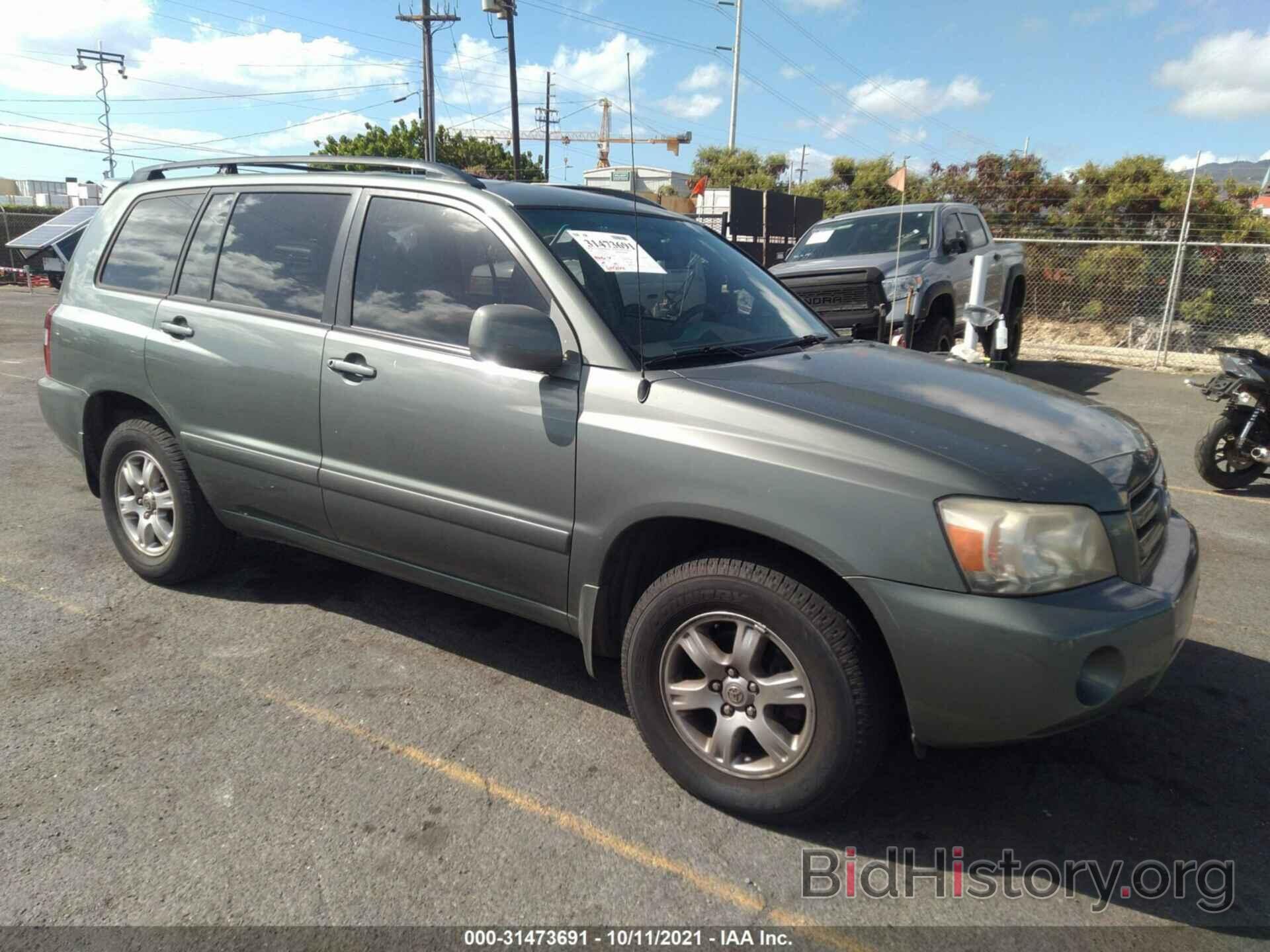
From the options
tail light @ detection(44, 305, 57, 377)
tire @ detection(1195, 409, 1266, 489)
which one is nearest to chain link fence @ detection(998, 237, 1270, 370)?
tire @ detection(1195, 409, 1266, 489)

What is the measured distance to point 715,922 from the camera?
2285mm

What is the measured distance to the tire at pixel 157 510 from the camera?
402 centimetres

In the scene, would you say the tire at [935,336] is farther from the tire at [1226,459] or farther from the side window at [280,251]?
the side window at [280,251]

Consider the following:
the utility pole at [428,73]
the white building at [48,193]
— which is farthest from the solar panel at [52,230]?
the white building at [48,193]

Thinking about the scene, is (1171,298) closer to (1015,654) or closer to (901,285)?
(901,285)

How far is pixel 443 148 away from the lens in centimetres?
4053

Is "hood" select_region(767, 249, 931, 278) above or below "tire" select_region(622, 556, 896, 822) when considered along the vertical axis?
above

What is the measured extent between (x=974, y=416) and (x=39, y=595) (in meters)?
4.15

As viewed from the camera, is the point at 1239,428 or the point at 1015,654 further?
the point at 1239,428

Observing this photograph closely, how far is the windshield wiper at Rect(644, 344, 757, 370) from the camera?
2.90 meters

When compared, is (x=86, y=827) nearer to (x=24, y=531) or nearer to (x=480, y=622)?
(x=480, y=622)

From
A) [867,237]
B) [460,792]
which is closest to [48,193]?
[867,237]

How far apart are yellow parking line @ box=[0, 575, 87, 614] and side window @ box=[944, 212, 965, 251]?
8.15 m

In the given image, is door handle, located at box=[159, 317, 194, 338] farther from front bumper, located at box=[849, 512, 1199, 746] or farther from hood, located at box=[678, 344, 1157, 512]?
front bumper, located at box=[849, 512, 1199, 746]
